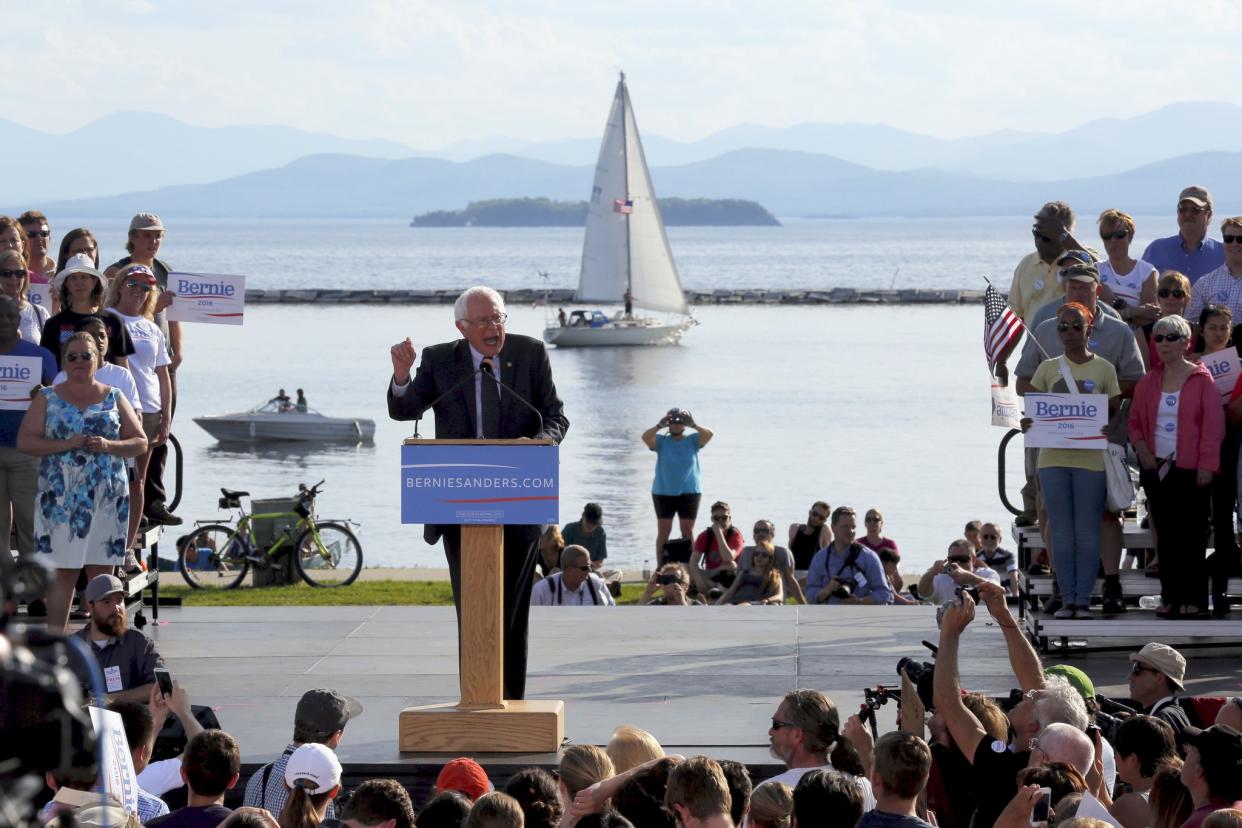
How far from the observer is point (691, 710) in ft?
29.2

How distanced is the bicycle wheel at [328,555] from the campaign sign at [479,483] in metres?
10.9

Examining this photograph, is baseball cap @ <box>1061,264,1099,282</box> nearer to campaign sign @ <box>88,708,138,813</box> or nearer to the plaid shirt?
the plaid shirt

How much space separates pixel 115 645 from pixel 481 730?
1789 millimetres

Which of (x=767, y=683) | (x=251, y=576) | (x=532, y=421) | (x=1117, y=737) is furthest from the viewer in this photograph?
(x=251, y=576)

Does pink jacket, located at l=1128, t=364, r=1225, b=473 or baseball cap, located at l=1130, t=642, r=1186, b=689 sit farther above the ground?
pink jacket, located at l=1128, t=364, r=1225, b=473

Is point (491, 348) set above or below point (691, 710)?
above

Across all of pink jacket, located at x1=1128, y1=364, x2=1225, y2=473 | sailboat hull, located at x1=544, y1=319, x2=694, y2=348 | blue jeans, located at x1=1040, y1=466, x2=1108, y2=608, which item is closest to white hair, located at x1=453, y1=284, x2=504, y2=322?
blue jeans, located at x1=1040, y1=466, x2=1108, y2=608

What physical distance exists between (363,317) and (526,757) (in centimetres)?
10480

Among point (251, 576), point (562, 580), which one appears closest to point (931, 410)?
point (251, 576)

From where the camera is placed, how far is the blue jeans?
9.92m

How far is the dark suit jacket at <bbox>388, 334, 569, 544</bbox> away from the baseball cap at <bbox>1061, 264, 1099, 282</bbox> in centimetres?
331

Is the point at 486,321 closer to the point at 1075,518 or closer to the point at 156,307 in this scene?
the point at 156,307

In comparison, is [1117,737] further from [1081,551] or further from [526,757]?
[1081,551]

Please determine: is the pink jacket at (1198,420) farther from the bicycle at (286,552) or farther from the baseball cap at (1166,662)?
the bicycle at (286,552)
